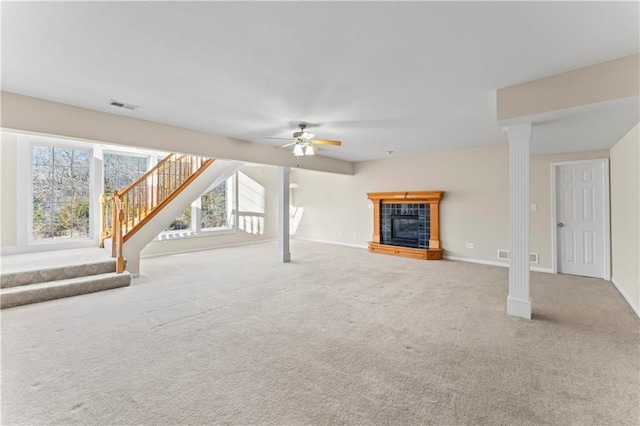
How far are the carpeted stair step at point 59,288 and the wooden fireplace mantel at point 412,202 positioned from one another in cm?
562

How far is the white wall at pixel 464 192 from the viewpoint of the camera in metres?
5.37

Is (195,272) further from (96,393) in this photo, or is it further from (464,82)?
(464,82)

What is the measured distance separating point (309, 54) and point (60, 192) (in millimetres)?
6341

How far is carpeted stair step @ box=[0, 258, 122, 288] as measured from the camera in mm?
3760

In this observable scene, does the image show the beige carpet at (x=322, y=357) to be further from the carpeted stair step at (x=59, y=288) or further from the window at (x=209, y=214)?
the window at (x=209, y=214)

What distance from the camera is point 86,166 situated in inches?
239

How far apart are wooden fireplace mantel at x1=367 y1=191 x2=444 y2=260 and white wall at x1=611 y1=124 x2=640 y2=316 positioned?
2.80m

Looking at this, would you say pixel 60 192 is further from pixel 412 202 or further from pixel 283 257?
pixel 412 202

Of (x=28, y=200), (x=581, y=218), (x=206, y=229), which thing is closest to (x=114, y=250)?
(x=28, y=200)

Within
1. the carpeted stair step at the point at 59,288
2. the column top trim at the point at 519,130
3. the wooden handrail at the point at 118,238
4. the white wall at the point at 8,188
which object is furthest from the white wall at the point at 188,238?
A: the column top trim at the point at 519,130

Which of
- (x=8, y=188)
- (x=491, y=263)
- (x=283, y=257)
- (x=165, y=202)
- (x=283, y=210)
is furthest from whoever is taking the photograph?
(x=283, y=210)

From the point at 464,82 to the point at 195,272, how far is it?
5.22m

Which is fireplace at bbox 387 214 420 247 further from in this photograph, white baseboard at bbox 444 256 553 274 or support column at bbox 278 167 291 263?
support column at bbox 278 167 291 263

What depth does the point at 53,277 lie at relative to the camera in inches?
160
